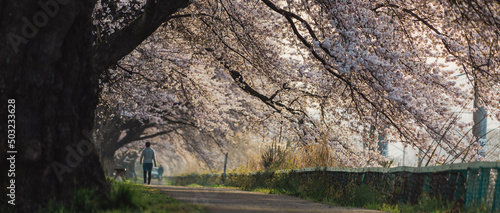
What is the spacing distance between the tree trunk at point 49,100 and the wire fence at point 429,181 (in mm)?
4586

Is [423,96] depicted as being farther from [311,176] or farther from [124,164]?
[124,164]

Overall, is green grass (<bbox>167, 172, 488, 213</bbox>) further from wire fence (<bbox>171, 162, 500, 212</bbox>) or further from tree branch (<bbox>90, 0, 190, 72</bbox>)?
tree branch (<bbox>90, 0, 190, 72</bbox>)

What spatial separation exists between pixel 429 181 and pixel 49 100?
17.8 ft

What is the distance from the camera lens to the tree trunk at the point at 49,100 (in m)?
7.23

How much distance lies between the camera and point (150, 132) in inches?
1513

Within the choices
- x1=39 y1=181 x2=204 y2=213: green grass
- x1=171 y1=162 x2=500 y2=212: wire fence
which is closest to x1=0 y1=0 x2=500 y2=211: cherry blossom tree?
x1=39 y1=181 x2=204 y2=213: green grass

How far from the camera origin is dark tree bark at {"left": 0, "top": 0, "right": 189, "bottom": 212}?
7234mm

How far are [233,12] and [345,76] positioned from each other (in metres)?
3.91

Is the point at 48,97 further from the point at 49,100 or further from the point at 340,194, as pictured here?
the point at 340,194

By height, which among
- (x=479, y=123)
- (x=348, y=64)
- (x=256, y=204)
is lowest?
(x=256, y=204)

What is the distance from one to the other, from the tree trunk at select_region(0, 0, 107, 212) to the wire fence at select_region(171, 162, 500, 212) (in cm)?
459

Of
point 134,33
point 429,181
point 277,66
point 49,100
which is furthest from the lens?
point 277,66

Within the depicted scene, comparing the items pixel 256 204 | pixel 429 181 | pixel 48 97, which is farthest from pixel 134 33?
pixel 429 181

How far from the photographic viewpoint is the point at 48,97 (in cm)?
731
